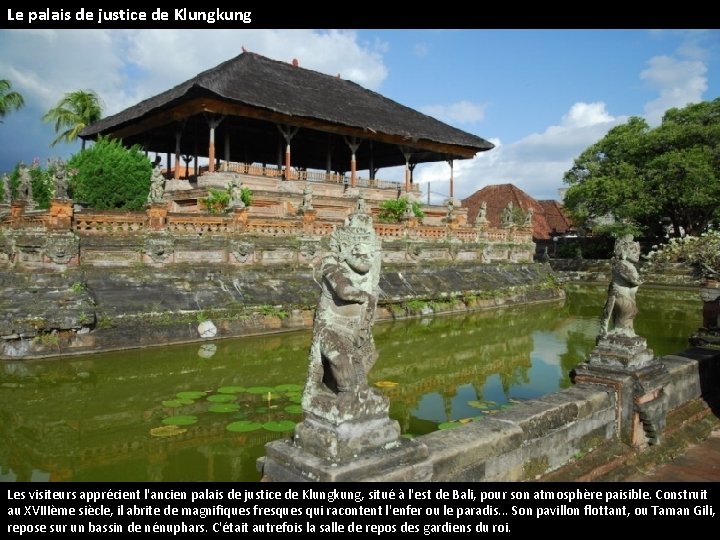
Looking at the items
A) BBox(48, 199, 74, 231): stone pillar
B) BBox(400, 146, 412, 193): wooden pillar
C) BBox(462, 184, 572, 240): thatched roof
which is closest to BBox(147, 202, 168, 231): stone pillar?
BBox(48, 199, 74, 231): stone pillar

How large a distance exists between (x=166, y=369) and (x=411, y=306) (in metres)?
7.76

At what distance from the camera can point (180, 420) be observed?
6652mm

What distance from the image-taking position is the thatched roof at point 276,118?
1889 centimetres

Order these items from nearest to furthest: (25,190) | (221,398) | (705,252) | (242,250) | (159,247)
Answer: (221,398), (705,252), (159,247), (25,190), (242,250)

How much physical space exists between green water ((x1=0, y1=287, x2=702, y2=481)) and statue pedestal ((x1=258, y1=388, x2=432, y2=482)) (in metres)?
Result: 2.19

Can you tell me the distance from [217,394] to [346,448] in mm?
4962

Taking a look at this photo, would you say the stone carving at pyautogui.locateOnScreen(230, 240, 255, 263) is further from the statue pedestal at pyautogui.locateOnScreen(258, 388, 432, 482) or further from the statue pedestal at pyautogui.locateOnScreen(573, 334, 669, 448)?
the statue pedestal at pyautogui.locateOnScreen(258, 388, 432, 482)

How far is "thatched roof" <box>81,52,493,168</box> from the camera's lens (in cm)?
1889

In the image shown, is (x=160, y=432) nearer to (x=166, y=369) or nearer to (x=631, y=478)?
(x=166, y=369)

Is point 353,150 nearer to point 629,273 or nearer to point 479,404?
point 479,404

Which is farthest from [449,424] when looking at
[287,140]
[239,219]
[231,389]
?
[287,140]

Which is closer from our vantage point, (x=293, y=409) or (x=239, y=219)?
(x=293, y=409)

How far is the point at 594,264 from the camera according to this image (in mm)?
31156
